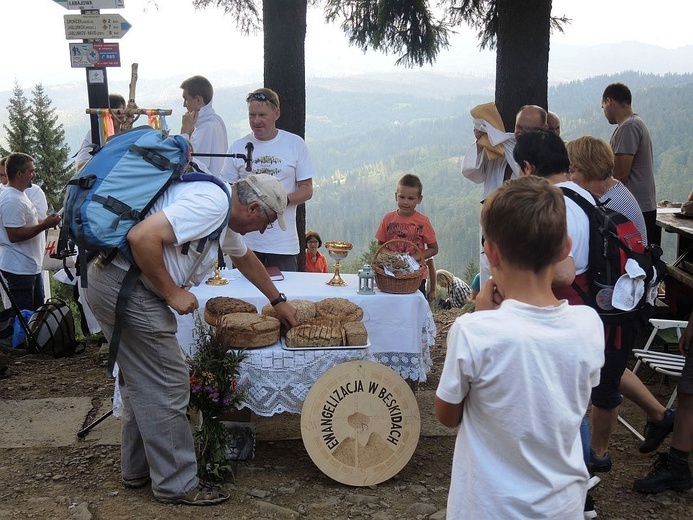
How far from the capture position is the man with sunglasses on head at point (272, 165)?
5.35 meters

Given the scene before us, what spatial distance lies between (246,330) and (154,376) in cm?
57

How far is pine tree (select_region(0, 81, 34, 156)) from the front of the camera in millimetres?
23453

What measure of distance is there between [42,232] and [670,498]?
590cm

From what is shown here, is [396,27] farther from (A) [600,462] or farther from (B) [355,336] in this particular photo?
(A) [600,462]

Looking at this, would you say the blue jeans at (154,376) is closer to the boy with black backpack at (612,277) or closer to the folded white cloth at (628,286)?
the boy with black backpack at (612,277)

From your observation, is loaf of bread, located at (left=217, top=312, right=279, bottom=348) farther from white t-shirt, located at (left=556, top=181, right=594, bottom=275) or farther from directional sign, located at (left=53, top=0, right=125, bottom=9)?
directional sign, located at (left=53, top=0, right=125, bottom=9)

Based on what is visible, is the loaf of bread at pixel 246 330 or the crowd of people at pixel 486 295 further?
the loaf of bread at pixel 246 330

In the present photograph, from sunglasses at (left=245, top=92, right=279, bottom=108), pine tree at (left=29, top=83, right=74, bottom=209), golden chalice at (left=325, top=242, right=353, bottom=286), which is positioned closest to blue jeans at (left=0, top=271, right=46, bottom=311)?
sunglasses at (left=245, top=92, right=279, bottom=108)

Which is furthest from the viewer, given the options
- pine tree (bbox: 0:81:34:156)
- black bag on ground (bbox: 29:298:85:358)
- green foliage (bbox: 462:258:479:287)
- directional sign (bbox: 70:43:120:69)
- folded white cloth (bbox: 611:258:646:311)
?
pine tree (bbox: 0:81:34:156)

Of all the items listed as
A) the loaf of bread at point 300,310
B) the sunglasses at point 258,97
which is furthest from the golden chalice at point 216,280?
the sunglasses at point 258,97

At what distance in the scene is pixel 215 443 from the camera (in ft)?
12.9

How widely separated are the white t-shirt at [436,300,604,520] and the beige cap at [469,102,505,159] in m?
3.44

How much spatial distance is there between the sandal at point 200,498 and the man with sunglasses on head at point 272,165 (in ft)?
6.69

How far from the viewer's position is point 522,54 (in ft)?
22.1
